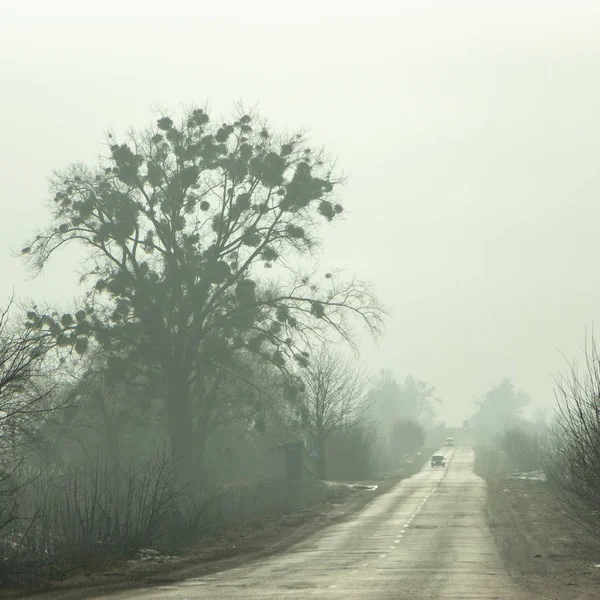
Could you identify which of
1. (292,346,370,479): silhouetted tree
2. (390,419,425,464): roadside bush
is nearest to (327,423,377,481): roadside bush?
Answer: (292,346,370,479): silhouetted tree

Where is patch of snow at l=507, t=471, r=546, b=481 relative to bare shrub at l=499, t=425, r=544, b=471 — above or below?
below

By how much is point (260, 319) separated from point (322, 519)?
9972 millimetres

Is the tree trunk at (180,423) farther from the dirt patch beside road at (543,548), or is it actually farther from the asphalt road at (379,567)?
the dirt patch beside road at (543,548)

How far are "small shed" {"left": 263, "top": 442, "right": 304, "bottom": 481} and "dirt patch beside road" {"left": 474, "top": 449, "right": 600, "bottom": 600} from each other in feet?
32.7

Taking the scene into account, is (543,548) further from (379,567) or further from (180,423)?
(180,423)

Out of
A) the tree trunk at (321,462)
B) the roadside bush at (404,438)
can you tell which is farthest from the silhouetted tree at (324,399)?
the roadside bush at (404,438)

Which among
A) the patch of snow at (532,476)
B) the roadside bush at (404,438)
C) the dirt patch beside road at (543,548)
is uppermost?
the roadside bush at (404,438)

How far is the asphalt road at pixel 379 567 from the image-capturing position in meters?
14.3

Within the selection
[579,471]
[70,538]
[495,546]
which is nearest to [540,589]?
[579,471]

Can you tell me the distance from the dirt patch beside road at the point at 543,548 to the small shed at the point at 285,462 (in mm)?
9964

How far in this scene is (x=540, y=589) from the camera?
49.2 feet

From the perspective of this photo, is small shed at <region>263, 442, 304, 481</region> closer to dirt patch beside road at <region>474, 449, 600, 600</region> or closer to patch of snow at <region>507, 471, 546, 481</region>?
dirt patch beside road at <region>474, 449, 600, 600</region>

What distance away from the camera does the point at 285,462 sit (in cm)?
4609

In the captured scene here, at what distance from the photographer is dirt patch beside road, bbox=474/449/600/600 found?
15.5 meters
